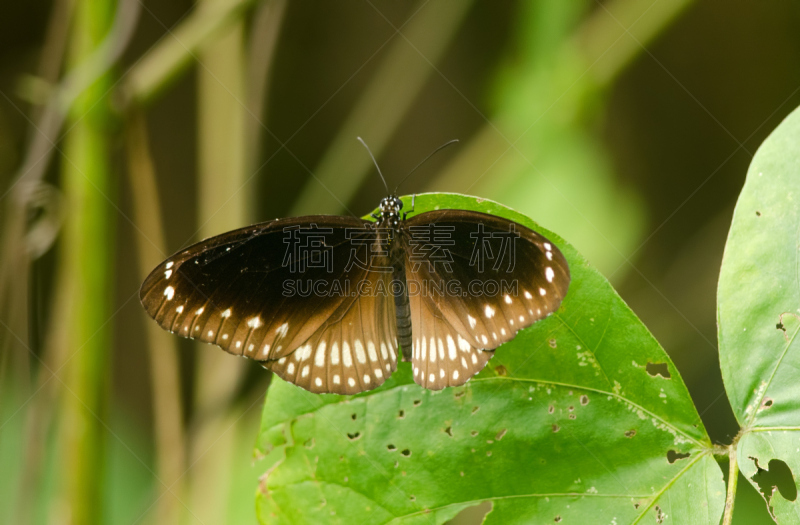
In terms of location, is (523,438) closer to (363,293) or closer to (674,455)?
(674,455)

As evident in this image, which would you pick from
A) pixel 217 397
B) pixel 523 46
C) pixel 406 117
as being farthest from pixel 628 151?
pixel 217 397

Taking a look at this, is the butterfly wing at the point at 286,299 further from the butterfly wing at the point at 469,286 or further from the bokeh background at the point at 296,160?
the bokeh background at the point at 296,160

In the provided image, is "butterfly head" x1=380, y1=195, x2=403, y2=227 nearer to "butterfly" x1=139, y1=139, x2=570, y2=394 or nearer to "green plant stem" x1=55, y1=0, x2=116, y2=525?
"butterfly" x1=139, y1=139, x2=570, y2=394

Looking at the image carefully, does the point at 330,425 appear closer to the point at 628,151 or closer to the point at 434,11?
the point at 434,11

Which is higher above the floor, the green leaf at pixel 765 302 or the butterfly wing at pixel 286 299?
the butterfly wing at pixel 286 299

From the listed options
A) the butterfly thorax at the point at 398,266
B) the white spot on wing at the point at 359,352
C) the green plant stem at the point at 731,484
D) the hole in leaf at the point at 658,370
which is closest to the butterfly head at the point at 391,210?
the butterfly thorax at the point at 398,266

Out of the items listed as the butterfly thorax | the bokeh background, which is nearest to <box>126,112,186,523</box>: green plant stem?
the bokeh background

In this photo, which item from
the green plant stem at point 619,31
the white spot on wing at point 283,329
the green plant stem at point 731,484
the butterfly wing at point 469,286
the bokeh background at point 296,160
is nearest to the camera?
the green plant stem at point 731,484
